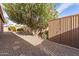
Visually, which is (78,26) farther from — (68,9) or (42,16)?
(42,16)

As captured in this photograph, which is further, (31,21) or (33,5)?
(31,21)

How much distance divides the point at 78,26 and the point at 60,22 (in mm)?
1818

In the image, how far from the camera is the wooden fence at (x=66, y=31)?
8.39m

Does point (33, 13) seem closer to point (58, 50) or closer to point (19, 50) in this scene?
point (19, 50)

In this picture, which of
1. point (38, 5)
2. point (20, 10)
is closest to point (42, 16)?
point (38, 5)

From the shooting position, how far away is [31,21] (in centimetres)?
1514

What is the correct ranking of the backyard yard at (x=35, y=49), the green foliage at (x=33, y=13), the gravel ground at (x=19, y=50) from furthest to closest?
the green foliage at (x=33, y=13), the backyard yard at (x=35, y=49), the gravel ground at (x=19, y=50)

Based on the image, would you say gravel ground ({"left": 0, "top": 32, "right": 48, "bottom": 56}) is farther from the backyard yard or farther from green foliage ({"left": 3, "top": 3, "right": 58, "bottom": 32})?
green foliage ({"left": 3, "top": 3, "right": 58, "bottom": 32})

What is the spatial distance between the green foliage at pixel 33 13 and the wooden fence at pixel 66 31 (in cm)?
371

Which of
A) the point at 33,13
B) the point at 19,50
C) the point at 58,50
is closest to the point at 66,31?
the point at 58,50

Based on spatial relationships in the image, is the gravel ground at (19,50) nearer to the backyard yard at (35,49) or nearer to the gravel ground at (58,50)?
the backyard yard at (35,49)

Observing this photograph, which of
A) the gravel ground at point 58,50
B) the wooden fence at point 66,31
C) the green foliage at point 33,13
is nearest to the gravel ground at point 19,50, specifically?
the gravel ground at point 58,50

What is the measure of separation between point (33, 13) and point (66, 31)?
6084mm

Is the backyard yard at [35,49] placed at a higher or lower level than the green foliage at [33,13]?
lower
